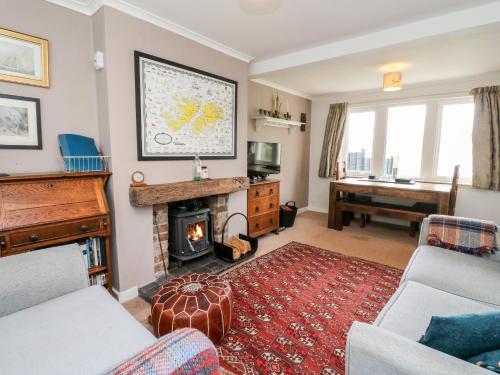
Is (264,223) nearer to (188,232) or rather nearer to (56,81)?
(188,232)

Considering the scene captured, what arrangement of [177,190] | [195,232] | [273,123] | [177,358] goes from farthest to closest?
1. [273,123]
2. [195,232]
3. [177,190]
4. [177,358]

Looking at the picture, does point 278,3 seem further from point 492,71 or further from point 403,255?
point 492,71

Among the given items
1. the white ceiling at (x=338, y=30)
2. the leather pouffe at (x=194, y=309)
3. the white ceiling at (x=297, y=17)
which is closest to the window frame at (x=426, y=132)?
the white ceiling at (x=338, y=30)

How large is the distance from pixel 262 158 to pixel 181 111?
168 cm

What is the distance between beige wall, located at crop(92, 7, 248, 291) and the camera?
6.75 feet

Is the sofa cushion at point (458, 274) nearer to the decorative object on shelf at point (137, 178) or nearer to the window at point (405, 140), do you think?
the decorative object on shelf at point (137, 178)

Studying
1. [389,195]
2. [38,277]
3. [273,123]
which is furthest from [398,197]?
[38,277]

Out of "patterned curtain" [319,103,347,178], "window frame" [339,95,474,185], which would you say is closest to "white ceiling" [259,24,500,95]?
"window frame" [339,95,474,185]

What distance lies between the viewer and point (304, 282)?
254 centimetres

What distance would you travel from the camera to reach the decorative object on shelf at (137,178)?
2229mm

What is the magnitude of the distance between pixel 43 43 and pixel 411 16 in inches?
114

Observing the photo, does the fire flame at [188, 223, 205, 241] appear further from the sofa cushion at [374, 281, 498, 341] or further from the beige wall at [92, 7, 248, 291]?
the sofa cushion at [374, 281, 498, 341]

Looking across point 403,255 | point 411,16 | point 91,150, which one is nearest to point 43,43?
point 91,150

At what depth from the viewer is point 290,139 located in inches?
195
